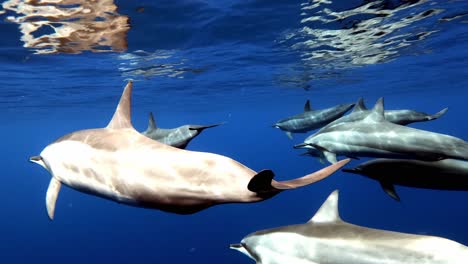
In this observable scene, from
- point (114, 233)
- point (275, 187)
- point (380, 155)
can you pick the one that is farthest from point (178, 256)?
point (275, 187)

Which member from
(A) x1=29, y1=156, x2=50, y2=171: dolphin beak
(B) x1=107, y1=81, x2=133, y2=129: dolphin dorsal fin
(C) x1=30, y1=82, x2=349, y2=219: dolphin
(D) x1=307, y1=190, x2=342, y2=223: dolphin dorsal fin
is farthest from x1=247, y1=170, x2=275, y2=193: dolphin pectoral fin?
(A) x1=29, y1=156, x2=50, y2=171: dolphin beak

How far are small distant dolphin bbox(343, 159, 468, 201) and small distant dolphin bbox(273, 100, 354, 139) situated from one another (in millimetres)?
4283

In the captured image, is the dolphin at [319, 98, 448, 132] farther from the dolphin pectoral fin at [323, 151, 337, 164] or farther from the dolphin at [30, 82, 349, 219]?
the dolphin at [30, 82, 349, 219]

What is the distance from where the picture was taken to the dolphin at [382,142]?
5484mm

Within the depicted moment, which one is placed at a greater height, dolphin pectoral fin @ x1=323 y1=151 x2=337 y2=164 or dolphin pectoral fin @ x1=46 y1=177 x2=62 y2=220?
dolphin pectoral fin @ x1=46 y1=177 x2=62 y2=220

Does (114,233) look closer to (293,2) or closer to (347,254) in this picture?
(293,2)

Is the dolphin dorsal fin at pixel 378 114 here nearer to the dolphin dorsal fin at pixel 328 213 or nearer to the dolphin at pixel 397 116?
the dolphin at pixel 397 116

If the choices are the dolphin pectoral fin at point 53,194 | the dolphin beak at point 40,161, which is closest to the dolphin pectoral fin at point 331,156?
the dolphin pectoral fin at point 53,194

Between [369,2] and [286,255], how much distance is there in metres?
10.3

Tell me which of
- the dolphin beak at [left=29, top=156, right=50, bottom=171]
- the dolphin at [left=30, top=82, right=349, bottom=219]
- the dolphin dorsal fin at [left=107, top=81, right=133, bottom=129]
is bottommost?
the dolphin beak at [left=29, top=156, right=50, bottom=171]

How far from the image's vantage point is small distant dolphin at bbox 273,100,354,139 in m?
10.7

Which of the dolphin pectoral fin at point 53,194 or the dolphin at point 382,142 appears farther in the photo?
the dolphin at point 382,142

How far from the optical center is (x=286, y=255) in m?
4.30

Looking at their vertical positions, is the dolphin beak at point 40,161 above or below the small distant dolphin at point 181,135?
above
